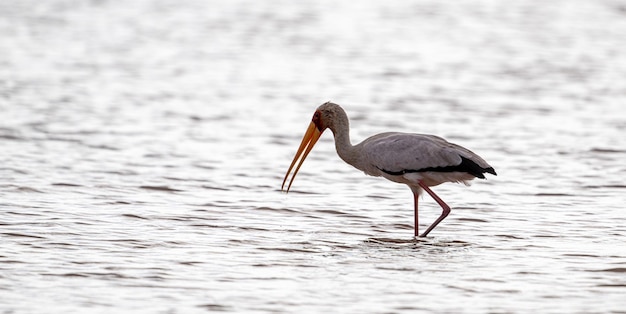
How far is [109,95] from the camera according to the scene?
60.3 feet

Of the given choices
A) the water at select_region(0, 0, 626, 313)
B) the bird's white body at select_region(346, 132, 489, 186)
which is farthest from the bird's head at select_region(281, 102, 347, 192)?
the water at select_region(0, 0, 626, 313)

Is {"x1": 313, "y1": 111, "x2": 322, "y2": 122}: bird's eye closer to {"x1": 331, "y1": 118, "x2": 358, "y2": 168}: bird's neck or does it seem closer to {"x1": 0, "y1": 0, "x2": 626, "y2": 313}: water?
{"x1": 331, "y1": 118, "x2": 358, "y2": 168}: bird's neck

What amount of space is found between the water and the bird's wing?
60cm

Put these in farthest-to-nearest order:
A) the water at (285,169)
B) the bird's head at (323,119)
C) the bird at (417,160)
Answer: the bird's head at (323,119)
the bird at (417,160)
the water at (285,169)

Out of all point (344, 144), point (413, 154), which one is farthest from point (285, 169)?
point (413, 154)

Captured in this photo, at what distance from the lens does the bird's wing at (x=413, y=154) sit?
10.0 metres

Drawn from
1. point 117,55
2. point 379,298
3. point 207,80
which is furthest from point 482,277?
point 117,55

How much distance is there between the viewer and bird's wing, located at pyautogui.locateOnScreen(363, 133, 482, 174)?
32.8 feet

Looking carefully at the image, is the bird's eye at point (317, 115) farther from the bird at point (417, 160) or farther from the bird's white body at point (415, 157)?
the bird's white body at point (415, 157)

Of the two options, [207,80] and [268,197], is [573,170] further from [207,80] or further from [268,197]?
[207,80]

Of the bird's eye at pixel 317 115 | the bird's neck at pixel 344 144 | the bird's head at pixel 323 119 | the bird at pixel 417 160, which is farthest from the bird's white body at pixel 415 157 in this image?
the bird's eye at pixel 317 115

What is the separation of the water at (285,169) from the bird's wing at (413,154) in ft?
1.96

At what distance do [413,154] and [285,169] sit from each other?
363cm

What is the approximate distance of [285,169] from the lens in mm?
13578
